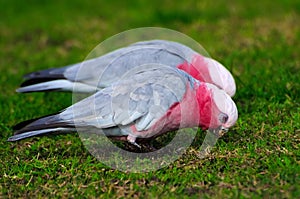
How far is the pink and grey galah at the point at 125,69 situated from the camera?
5.48 meters

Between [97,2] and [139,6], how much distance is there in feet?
2.85

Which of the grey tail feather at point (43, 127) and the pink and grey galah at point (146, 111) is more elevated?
the pink and grey galah at point (146, 111)

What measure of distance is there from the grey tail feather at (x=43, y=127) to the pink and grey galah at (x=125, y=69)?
1049mm

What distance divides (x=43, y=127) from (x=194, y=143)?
4.21ft

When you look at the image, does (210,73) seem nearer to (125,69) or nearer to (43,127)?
A: (125,69)

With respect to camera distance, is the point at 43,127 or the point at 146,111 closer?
the point at 146,111

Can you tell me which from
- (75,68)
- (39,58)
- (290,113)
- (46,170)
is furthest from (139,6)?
(46,170)

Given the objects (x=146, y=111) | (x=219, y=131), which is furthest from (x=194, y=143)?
(x=146, y=111)

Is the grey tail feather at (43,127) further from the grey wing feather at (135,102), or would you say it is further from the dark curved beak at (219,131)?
the dark curved beak at (219,131)

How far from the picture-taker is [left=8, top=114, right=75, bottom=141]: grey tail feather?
14.7 feet

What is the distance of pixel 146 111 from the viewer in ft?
14.3

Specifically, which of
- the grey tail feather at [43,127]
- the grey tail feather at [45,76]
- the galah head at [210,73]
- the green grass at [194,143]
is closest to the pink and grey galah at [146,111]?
the grey tail feather at [43,127]

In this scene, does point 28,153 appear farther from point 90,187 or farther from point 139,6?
point 139,6

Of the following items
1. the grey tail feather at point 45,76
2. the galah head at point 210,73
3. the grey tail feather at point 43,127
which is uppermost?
the galah head at point 210,73
